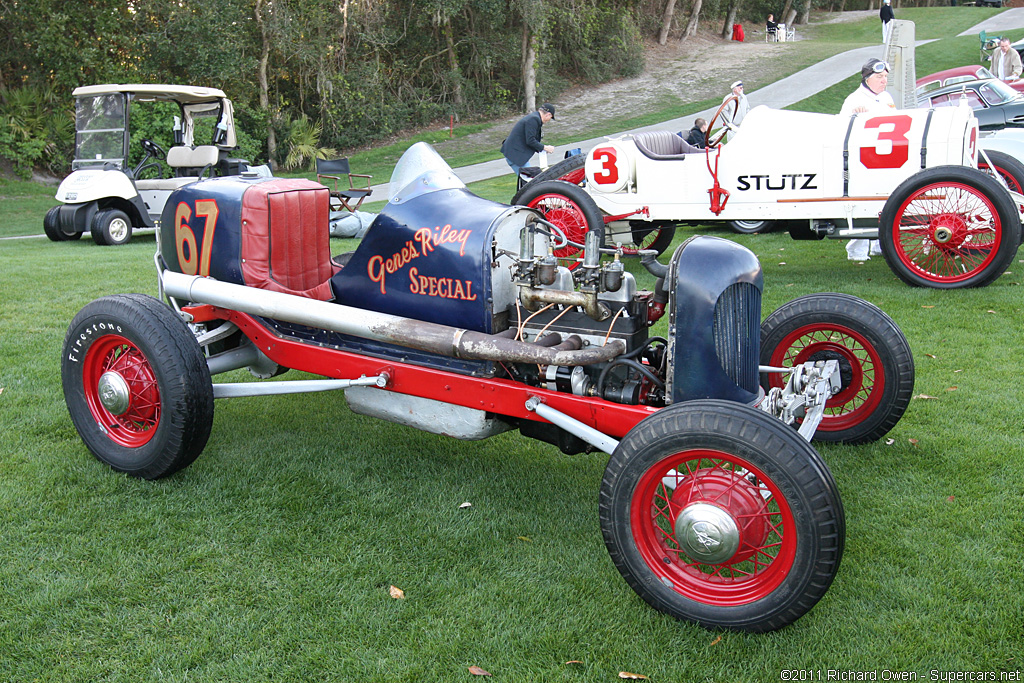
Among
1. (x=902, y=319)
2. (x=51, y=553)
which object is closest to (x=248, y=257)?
(x=51, y=553)

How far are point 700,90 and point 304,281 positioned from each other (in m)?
26.4

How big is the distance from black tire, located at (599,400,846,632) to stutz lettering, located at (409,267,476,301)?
1058mm

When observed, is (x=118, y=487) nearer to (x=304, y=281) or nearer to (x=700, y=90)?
(x=304, y=281)

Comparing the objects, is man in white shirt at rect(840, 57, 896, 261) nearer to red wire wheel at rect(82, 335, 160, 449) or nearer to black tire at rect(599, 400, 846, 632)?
black tire at rect(599, 400, 846, 632)

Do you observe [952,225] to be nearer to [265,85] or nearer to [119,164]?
[119,164]

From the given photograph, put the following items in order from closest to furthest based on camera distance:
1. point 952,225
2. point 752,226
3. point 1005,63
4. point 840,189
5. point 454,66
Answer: point 952,225 < point 840,189 < point 752,226 < point 1005,63 < point 454,66

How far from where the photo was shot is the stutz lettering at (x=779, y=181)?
22.4 ft

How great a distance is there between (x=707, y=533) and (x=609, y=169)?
565 cm

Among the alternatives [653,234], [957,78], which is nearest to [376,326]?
[653,234]

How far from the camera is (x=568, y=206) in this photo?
7.48 meters

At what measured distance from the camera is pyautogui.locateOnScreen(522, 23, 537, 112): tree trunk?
82.1ft

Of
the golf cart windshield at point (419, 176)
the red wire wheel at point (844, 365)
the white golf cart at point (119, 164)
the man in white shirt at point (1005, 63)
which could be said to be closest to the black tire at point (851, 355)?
the red wire wheel at point (844, 365)

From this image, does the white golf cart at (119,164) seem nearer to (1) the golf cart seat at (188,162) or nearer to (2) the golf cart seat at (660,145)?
(1) the golf cart seat at (188,162)

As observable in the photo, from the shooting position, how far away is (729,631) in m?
2.47
